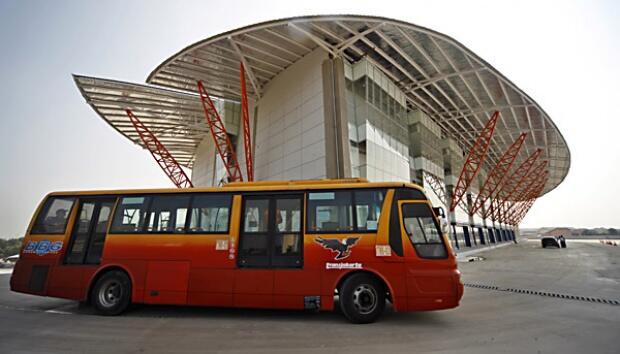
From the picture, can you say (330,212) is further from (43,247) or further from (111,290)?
(43,247)

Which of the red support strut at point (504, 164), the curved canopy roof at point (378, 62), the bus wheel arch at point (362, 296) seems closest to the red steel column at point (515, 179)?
the red support strut at point (504, 164)

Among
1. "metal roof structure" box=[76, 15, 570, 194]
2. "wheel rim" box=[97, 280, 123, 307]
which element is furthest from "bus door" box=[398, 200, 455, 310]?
"metal roof structure" box=[76, 15, 570, 194]

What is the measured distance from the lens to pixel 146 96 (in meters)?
25.4

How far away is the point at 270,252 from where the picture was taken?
5.83 meters

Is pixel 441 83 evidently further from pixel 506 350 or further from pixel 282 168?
pixel 506 350

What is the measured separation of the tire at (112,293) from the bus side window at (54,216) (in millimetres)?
1669

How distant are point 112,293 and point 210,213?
2749mm

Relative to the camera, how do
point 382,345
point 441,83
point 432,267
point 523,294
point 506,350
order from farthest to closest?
point 441,83 < point 523,294 < point 432,267 < point 382,345 < point 506,350

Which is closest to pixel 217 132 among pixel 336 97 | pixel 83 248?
pixel 336 97

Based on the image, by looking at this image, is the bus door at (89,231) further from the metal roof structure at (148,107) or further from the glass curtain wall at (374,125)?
Result: the metal roof structure at (148,107)

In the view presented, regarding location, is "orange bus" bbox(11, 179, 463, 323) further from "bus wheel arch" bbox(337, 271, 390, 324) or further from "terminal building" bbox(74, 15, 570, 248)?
"terminal building" bbox(74, 15, 570, 248)

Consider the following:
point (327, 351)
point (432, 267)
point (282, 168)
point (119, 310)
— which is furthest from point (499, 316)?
point (282, 168)

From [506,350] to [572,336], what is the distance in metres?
1.48

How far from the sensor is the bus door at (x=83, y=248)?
6.29m
